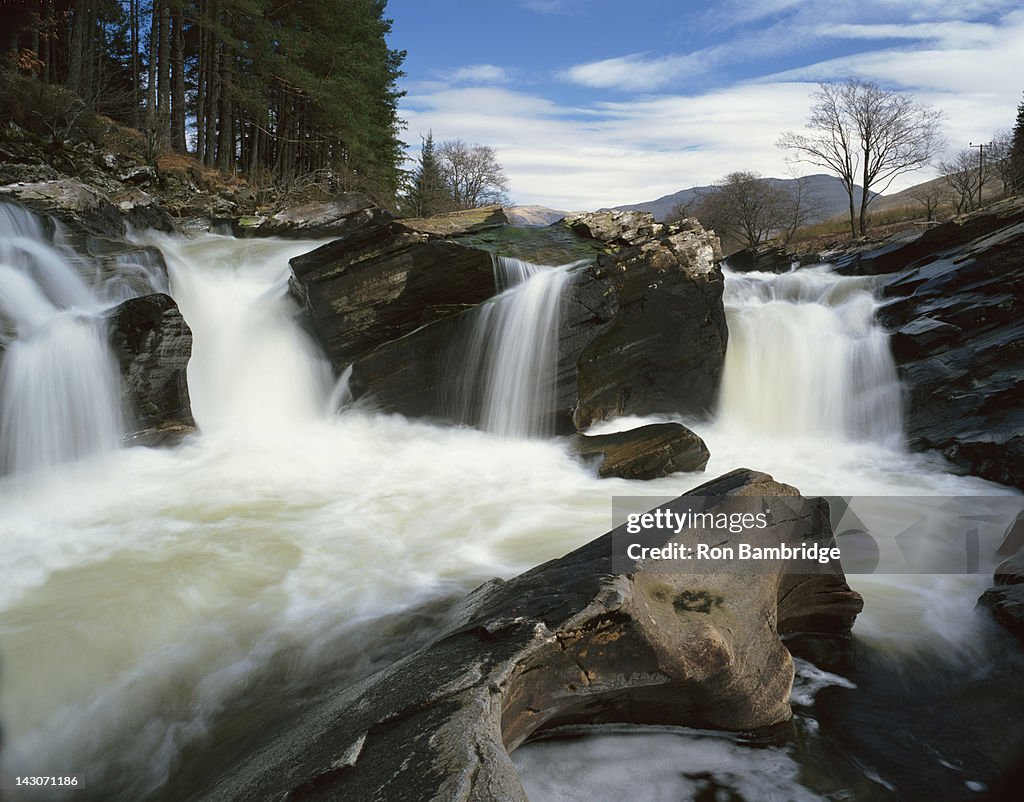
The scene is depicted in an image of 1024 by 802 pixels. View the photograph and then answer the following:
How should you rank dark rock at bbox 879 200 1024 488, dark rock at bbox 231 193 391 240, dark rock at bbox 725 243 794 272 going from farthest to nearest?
dark rock at bbox 725 243 794 272, dark rock at bbox 231 193 391 240, dark rock at bbox 879 200 1024 488

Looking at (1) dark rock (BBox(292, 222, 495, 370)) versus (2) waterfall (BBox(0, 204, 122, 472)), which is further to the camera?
(1) dark rock (BBox(292, 222, 495, 370))

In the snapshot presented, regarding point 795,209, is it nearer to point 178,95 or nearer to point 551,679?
point 178,95

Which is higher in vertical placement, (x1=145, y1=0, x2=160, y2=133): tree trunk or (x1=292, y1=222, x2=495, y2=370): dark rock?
(x1=145, y1=0, x2=160, y2=133): tree trunk

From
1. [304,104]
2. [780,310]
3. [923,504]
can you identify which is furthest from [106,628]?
[304,104]

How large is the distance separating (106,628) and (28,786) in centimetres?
121

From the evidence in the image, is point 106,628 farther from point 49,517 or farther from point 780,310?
point 780,310

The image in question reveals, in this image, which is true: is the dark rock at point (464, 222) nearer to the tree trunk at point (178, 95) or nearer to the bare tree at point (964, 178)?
the tree trunk at point (178, 95)

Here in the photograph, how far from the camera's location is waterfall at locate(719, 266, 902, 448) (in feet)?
33.8

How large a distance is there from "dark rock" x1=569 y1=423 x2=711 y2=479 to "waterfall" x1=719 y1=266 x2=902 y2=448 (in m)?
3.25

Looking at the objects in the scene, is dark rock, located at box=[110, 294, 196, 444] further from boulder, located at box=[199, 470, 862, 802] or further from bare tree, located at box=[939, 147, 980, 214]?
bare tree, located at box=[939, 147, 980, 214]

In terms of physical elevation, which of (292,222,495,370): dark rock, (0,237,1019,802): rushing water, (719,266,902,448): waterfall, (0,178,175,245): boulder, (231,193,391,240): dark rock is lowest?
(0,237,1019,802): rushing water

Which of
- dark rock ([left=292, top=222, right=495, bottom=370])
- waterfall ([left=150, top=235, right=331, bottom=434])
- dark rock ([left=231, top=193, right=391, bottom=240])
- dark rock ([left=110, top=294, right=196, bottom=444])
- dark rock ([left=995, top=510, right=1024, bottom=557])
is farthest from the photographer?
dark rock ([left=231, top=193, right=391, bottom=240])

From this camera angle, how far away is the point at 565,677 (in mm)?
2453

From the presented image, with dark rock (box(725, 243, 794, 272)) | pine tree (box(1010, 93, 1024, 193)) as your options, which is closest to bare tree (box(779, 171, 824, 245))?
pine tree (box(1010, 93, 1024, 193))
